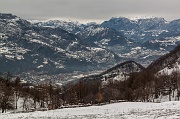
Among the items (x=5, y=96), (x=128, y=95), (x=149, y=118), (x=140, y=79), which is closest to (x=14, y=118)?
(x=149, y=118)

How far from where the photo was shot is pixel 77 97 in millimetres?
151125

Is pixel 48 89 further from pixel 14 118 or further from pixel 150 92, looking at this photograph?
pixel 14 118

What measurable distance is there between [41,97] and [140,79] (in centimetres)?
7446

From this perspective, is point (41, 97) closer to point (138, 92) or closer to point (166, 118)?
point (138, 92)

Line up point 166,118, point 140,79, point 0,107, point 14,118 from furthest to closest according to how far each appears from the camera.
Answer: point 140,79 → point 0,107 → point 14,118 → point 166,118

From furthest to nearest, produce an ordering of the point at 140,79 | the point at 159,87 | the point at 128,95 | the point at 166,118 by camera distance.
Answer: the point at 140,79 → the point at 159,87 → the point at 128,95 → the point at 166,118

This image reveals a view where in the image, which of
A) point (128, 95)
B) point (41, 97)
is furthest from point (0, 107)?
point (128, 95)

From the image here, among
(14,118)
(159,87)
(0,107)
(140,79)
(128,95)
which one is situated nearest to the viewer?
(14,118)

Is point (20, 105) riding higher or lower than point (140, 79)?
lower

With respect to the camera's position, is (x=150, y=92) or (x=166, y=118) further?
(x=150, y=92)

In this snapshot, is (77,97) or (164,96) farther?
(164,96)

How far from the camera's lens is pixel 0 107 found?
111 m

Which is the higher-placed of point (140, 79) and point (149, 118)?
point (140, 79)

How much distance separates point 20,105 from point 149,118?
119 m
